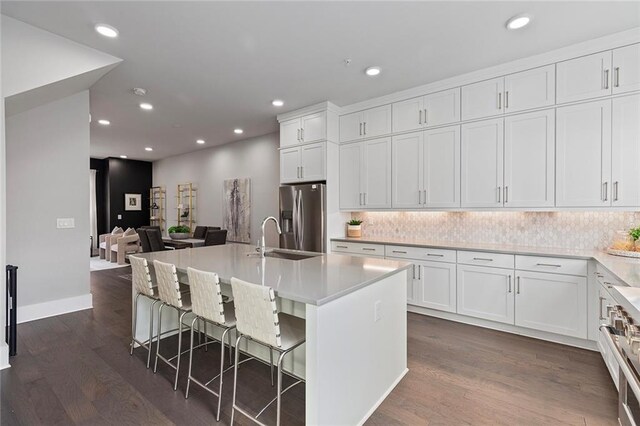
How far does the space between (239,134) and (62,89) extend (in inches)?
129

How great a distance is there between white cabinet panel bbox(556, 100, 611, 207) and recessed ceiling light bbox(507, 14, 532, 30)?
1.01 m

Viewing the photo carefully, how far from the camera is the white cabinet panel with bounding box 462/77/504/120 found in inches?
131

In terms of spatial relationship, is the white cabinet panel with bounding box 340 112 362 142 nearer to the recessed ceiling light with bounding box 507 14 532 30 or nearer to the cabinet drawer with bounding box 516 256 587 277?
the recessed ceiling light with bounding box 507 14 532 30

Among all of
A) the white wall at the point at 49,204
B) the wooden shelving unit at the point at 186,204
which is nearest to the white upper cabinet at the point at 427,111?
the white wall at the point at 49,204

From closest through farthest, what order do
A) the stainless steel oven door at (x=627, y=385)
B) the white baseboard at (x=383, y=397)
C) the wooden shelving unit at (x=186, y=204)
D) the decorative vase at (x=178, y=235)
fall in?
the stainless steel oven door at (x=627, y=385) < the white baseboard at (x=383, y=397) < the decorative vase at (x=178, y=235) < the wooden shelving unit at (x=186, y=204)

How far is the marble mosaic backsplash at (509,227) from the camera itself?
10.1ft

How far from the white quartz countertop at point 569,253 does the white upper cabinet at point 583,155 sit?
1.58ft

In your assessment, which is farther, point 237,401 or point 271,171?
point 271,171

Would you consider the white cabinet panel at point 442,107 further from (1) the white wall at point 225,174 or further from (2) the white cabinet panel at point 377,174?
(1) the white wall at point 225,174

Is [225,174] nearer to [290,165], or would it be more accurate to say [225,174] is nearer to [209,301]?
[290,165]

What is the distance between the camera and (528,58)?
10.2ft

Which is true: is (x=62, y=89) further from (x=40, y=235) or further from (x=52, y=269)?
(x=52, y=269)

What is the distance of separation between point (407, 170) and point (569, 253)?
1917mm

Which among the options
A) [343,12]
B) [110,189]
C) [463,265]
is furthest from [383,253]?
[110,189]
